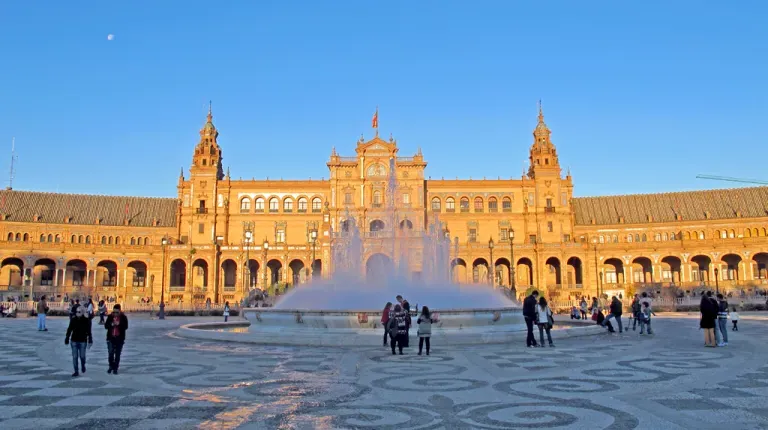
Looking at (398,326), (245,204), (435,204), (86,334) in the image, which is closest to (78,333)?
(86,334)

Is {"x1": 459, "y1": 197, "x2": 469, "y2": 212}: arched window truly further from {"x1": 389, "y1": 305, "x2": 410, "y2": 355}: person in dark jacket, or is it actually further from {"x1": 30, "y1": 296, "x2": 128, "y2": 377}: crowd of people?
{"x1": 30, "y1": 296, "x2": 128, "y2": 377}: crowd of people

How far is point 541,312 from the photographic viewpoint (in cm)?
1781

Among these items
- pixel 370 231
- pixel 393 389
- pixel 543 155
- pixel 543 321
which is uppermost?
pixel 543 155

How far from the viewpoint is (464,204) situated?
8362 centimetres

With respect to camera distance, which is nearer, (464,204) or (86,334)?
(86,334)

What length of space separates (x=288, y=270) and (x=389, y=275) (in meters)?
48.5

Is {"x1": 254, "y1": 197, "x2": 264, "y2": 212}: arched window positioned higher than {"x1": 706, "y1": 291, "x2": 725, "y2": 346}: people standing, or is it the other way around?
{"x1": 254, "y1": 197, "x2": 264, "y2": 212}: arched window

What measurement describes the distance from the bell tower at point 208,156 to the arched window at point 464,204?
34.7 metres

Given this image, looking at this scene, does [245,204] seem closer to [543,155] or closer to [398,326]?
[543,155]

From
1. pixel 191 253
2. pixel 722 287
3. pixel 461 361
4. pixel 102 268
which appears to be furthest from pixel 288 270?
pixel 461 361

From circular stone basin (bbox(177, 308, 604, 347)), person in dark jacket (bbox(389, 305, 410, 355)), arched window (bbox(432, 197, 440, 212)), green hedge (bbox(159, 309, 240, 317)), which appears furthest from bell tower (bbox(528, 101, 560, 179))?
person in dark jacket (bbox(389, 305, 410, 355))

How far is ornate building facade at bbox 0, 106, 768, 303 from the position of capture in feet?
243

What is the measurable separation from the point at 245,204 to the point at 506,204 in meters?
37.0

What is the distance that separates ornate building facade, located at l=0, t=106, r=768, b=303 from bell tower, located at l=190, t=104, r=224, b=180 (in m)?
0.20
